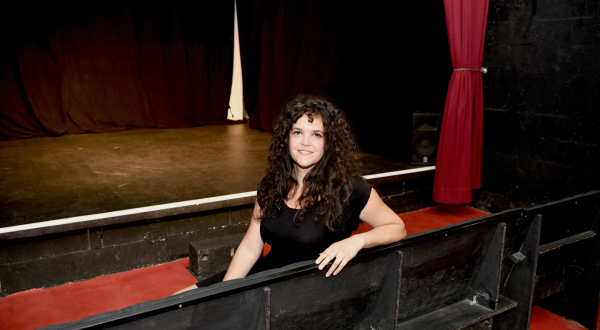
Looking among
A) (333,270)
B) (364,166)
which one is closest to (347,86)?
(364,166)

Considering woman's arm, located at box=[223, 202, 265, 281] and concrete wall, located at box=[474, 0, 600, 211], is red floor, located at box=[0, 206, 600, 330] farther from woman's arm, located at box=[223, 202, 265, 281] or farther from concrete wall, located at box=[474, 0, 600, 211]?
concrete wall, located at box=[474, 0, 600, 211]

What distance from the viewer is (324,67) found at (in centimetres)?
651

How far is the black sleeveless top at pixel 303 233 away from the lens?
1.70 metres

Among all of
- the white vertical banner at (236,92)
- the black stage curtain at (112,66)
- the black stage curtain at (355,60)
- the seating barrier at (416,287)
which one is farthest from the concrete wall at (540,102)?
the black stage curtain at (112,66)

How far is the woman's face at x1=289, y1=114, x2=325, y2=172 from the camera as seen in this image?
1.74 metres

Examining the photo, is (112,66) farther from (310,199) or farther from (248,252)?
(310,199)

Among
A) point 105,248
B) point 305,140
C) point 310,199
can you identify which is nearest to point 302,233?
point 310,199

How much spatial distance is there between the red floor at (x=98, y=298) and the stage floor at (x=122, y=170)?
448 millimetres

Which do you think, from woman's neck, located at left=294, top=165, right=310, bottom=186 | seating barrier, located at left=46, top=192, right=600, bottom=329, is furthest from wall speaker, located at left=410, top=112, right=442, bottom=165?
woman's neck, located at left=294, top=165, right=310, bottom=186

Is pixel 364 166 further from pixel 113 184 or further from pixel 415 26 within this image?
pixel 113 184

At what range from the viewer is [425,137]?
178 inches

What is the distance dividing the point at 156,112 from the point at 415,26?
396 centimetres

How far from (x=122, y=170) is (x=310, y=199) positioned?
3.07 m

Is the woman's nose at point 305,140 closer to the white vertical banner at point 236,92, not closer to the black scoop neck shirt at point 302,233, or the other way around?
the black scoop neck shirt at point 302,233
